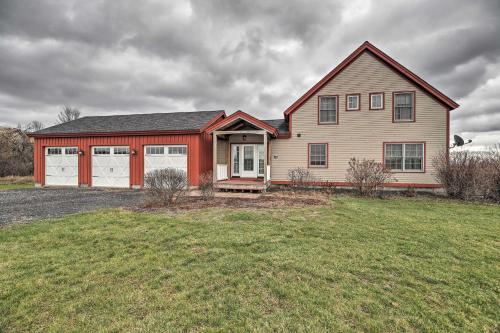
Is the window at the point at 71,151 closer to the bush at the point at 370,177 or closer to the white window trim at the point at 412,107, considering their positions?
the bush at the point at 370,177

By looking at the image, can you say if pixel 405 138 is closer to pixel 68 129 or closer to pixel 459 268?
pixel 459 268

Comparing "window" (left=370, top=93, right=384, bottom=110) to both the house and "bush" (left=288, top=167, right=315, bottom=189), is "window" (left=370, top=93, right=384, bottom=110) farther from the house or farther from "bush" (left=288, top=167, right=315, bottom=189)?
"bush" (left=288, top=167, right=315, bottom=189)

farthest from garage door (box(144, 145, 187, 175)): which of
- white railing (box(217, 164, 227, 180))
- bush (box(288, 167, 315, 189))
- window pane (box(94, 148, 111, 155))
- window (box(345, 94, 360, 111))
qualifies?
window (box(345, 94, 360, 111))

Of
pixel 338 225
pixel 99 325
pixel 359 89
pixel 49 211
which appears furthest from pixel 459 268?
pixel 359 89

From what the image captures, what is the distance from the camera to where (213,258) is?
3.70 m

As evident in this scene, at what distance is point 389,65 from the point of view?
12477mm

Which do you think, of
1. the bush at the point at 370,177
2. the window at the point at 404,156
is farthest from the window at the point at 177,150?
the window at the point at 404,156

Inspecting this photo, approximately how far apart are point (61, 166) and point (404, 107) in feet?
70.2

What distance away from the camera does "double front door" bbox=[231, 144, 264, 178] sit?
14.2 metres

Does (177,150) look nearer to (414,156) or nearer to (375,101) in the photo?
(375,101)

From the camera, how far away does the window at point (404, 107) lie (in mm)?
12320

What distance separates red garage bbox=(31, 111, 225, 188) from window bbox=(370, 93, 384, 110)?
9423 mm

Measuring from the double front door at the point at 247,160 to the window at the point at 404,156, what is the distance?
7287 mm

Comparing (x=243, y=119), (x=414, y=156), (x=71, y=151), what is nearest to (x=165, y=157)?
(x=243, y=119)
